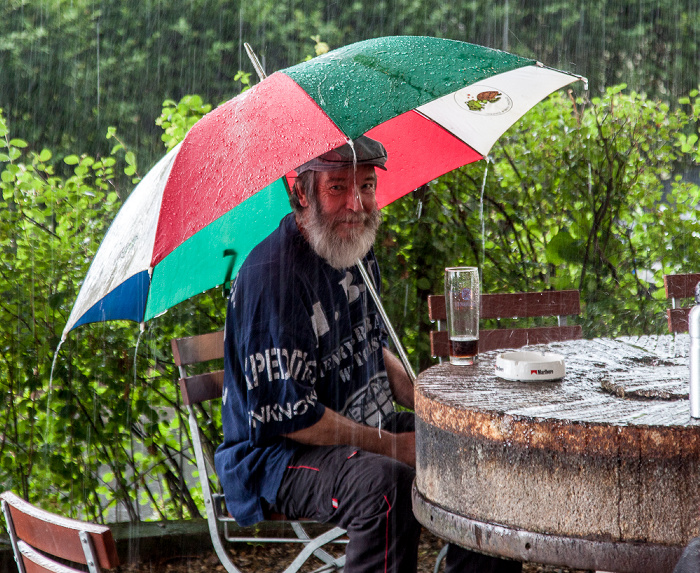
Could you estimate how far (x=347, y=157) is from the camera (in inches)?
105

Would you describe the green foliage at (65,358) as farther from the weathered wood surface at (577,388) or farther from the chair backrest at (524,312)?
the weathered wood surface at (577,388)

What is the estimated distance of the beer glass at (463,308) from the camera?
227cm

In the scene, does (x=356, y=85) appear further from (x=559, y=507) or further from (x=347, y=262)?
(x=559, y=507)

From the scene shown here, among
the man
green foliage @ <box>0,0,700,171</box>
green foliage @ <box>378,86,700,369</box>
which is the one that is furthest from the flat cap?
green foliage @ <box>0,0,700,171</box>

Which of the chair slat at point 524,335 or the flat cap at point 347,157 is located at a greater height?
the flat cap at point 347,157

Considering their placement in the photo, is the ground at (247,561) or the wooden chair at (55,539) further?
the ground at (247,561)

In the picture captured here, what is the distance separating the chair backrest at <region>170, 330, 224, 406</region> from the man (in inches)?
7.9

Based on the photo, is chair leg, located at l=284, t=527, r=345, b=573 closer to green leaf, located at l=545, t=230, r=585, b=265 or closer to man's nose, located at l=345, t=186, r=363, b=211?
man's nose, located at l=345, t=186, r=363, b=211

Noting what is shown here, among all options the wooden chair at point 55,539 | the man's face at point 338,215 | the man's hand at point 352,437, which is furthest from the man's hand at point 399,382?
the wooden chair at point 55,539

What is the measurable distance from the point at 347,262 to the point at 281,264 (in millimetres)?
254

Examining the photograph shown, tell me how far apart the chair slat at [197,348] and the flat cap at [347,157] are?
667 millimetres

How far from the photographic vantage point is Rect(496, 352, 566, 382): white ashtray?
2.05 metres

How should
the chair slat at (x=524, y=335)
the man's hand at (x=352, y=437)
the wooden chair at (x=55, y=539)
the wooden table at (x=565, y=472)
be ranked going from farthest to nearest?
the chair slat at (x=524, y=335) → the man's hand at (x=352, y=437) → the wooden table at (x=565, y=472) → the wooden chair at (x=55, y=539)

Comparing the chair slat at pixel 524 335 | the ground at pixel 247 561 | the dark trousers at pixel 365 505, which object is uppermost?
the chair slat at pixel 524 335
